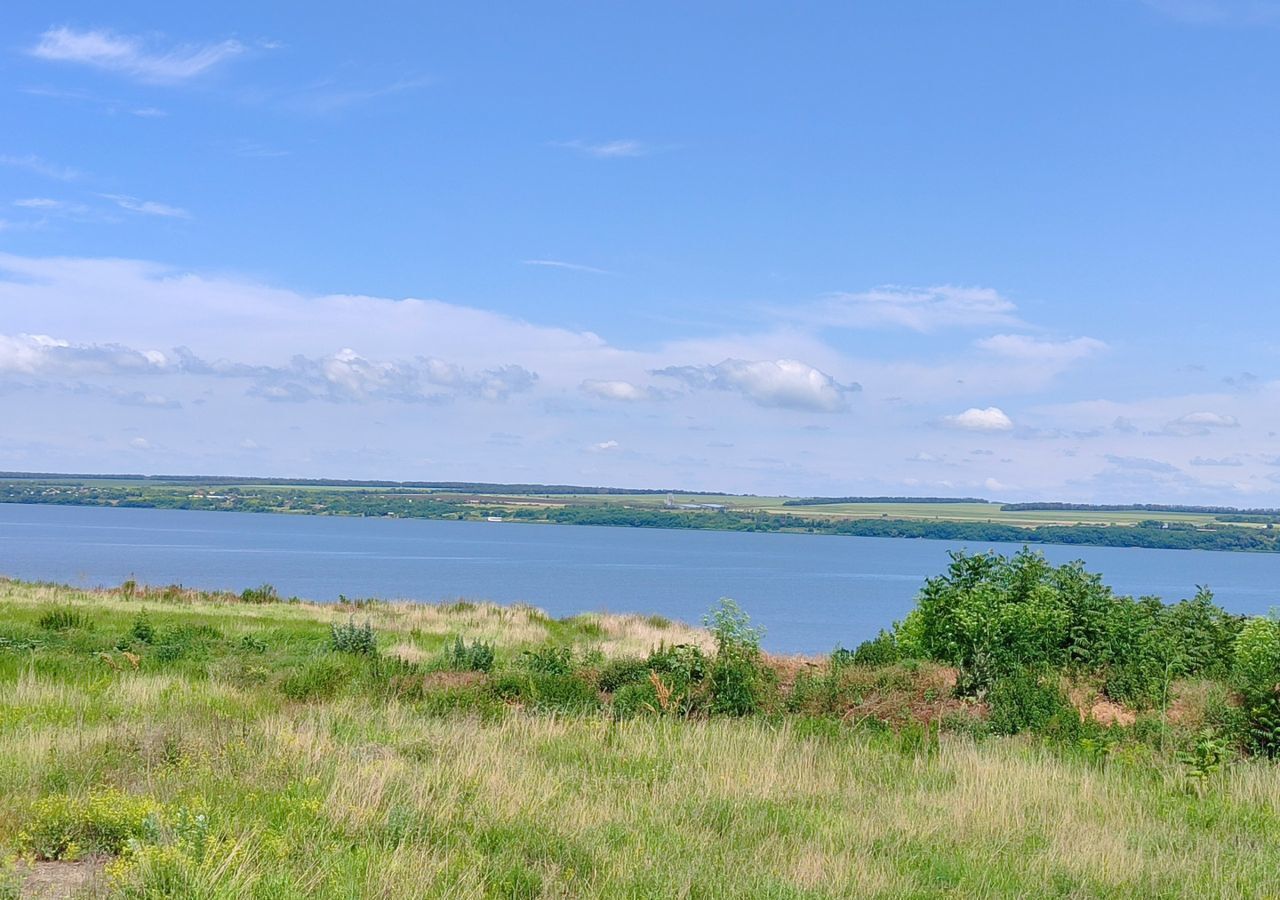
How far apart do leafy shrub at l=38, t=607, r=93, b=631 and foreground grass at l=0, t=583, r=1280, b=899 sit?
1029cm

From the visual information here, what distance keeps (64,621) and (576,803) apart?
65.3 ft

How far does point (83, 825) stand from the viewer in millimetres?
6895

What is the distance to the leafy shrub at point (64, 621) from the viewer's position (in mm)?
22750

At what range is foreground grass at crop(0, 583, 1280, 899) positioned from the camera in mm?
6344

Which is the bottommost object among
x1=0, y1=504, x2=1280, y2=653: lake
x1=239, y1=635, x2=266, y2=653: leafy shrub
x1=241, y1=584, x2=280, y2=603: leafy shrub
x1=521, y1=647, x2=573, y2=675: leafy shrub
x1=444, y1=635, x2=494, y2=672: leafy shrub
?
x1=0, y1=504, x2=1280, y2=653: lake

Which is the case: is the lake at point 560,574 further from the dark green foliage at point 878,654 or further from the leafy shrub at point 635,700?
the leafy shrub at point 635,700

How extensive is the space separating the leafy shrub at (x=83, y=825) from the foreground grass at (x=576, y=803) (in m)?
0.03

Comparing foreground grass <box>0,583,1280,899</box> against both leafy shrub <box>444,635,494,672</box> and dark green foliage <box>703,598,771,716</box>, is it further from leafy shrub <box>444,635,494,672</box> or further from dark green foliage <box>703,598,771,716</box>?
leafy shrub <box>444,635,494,672</box>

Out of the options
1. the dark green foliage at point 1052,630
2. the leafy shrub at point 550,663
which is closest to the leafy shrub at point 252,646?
the leafy shrub at point 550,663

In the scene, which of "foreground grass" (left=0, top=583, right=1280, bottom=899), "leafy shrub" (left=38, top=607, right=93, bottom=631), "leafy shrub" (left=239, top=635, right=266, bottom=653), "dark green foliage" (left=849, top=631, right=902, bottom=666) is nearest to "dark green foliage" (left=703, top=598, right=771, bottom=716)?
"foreground grass" (left=0, top=583, right=1280, bottom=899)

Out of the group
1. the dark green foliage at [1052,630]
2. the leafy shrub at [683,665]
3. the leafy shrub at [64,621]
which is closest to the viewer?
the leafy shrub at [683,665]

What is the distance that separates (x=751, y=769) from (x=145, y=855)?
5081 mm

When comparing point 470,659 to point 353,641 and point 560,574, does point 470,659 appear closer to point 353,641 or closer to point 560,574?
point 353,641

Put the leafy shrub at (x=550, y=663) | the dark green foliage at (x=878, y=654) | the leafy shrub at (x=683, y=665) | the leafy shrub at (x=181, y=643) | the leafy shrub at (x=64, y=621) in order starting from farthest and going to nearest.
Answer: the leafy shrub at (x=64, y=621) → the leafy shrub at (x=181, y=643) → the dark green foliage at (x=878, y=654) → the leafy shrub at (x=550, y=663) → the leafy shrub at (x=683, y=665)
